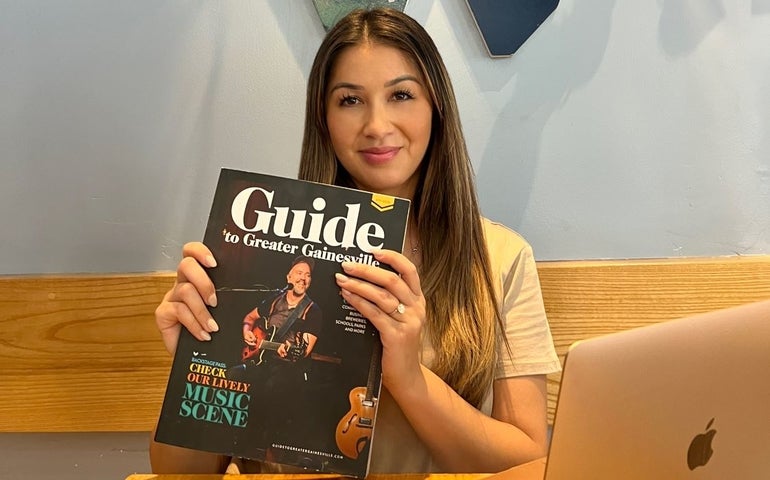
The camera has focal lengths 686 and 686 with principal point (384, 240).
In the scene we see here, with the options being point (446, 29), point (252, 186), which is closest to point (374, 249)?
point (252, 186)

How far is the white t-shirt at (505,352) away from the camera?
1085mm

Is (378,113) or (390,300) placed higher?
(378,113)

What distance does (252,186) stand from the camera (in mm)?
876

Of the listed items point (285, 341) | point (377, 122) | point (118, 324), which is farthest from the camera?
point (118, 324)

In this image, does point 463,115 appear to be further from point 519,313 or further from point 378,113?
point 519,313

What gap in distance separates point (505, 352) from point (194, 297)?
1.69 feet

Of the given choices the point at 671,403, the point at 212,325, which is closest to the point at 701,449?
the point at 671,403

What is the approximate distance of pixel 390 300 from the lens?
852 millimetres

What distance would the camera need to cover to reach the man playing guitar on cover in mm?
837

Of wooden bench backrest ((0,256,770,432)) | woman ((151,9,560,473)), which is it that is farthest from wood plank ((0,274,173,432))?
woman ((151,9,560,473))

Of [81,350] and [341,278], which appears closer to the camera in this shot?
[341,278]

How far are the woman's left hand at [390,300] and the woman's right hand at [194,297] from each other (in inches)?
6.5

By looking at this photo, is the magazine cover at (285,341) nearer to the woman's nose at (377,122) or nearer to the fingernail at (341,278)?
the fingernail at (341,278)

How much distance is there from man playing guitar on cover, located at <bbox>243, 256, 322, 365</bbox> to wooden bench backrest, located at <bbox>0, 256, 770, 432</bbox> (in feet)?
1.90
